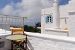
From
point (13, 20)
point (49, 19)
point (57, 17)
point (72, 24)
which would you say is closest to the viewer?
point (13, 20)

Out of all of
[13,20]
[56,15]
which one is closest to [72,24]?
[13,20]

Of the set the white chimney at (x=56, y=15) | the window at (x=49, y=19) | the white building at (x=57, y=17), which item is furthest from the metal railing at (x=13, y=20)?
the window at (x=49, y=19)

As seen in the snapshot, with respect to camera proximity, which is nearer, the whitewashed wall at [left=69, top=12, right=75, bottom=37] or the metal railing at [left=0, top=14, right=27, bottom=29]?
the metal railing at [left=0, top=14, right=27, bottom=29]

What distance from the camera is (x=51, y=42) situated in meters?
4.34

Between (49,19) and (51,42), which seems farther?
(49,19)

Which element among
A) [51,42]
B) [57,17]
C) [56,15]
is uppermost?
[56,15]

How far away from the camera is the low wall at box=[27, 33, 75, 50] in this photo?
12.8 feet

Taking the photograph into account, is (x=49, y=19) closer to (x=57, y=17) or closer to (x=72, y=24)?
(x=57, y=17)

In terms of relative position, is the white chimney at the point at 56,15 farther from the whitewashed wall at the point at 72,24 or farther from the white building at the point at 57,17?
the whitewashed wall at the point at 72,24

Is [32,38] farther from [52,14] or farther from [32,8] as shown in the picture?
[32,8]

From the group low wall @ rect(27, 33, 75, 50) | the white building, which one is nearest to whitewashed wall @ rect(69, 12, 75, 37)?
the white building

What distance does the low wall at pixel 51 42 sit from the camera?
3.91m

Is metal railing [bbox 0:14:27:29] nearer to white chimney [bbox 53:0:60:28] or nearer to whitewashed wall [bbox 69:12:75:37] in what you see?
whitewashed wall [bbox 69:12:75:37]

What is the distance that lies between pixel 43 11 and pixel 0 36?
509 inches
